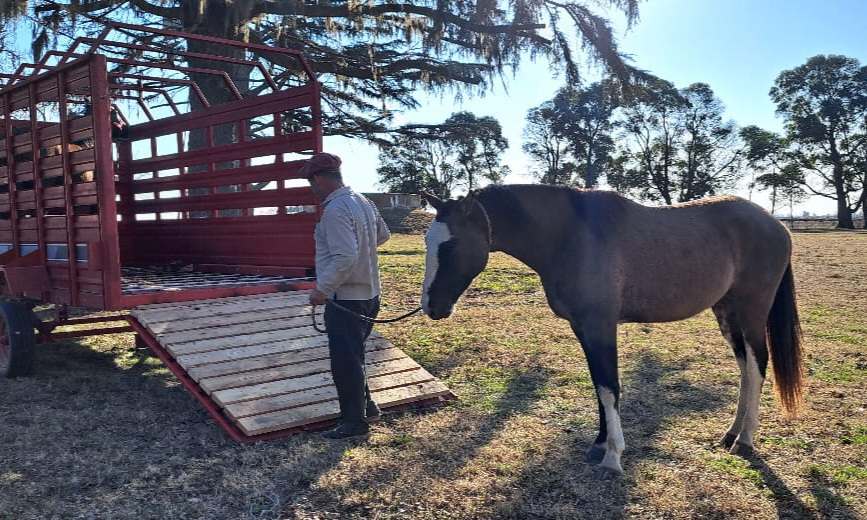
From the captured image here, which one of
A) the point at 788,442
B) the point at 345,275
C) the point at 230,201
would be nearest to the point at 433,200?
the point at 345,275

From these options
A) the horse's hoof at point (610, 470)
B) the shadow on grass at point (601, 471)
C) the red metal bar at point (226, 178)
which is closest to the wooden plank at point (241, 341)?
the red metal bar at point (226, 178)

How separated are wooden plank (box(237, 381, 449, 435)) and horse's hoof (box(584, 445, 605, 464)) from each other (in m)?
1.40

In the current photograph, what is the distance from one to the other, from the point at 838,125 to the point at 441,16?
1638 inches

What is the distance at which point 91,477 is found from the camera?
351cm

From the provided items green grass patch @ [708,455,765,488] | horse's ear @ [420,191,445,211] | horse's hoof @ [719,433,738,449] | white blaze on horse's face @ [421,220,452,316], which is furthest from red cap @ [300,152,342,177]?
horse's hoof @ [719,433,738,449]

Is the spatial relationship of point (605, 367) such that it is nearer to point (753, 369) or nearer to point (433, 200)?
point (753, 369)

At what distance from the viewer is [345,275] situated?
152 inches

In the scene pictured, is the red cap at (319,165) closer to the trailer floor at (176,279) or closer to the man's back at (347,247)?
the man's back at (347,247)

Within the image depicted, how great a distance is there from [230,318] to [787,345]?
400cm

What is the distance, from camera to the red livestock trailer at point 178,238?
15.0 ft

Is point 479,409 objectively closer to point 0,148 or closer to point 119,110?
point 0,148

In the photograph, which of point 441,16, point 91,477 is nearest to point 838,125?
point 441,16

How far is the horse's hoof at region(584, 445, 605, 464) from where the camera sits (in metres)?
3.68

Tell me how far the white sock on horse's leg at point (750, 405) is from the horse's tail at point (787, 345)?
0.24 metres
